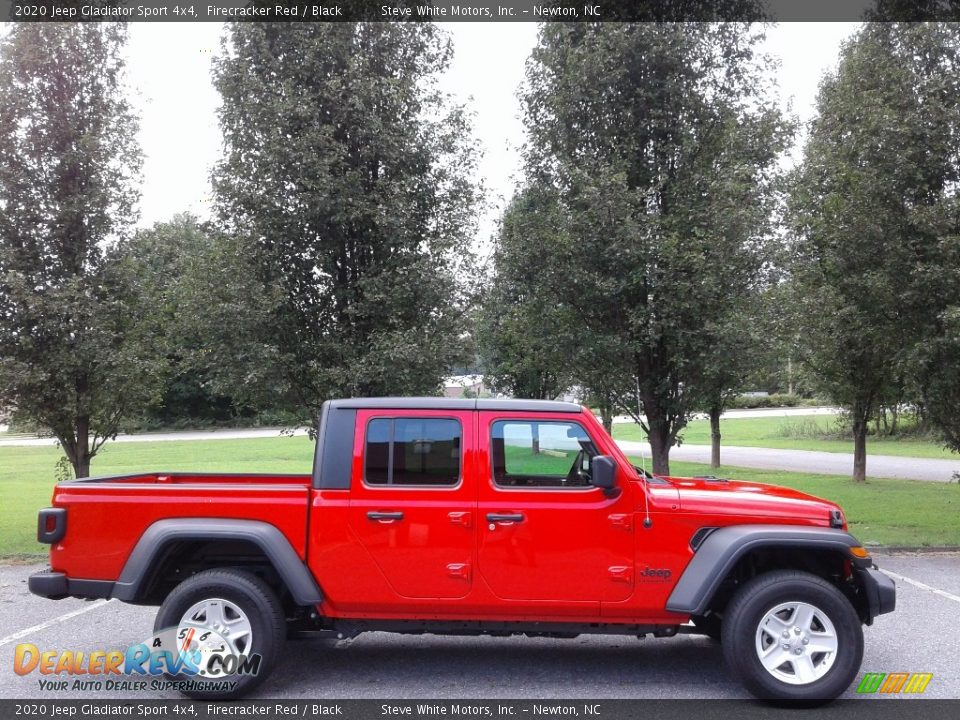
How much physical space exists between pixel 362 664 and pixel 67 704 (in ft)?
6.13

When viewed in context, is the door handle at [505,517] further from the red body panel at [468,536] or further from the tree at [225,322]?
the tree at [225,322]

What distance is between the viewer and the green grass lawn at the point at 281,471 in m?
11.3

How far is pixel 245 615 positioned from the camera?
16.3ft

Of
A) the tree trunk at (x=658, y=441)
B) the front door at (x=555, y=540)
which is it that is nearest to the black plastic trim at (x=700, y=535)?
the front door at (x=555, y=540)

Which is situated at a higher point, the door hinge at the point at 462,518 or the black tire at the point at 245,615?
the door hinge at the point at 462,518

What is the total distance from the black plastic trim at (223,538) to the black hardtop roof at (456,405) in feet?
3.05

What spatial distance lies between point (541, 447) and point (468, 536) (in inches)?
29.2

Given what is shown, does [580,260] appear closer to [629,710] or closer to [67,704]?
[629,710]

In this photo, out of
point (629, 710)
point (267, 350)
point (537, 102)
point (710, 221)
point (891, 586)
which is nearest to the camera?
point (629, 710)

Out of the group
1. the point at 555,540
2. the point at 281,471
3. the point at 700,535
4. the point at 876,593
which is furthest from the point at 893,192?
the point at 281,471

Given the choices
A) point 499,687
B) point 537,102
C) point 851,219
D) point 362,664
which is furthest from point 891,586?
point 537,102

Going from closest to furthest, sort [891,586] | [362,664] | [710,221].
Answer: [891,586] < [362,664] < [710,221]

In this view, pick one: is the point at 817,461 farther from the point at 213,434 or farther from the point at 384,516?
the point at 213,434

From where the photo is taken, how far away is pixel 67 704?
492 centimetres
